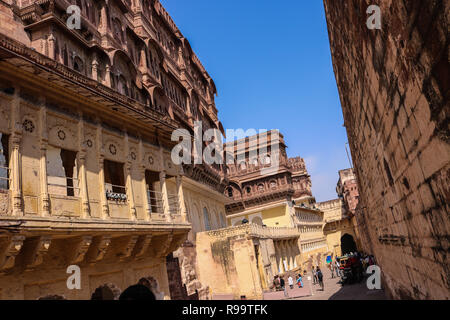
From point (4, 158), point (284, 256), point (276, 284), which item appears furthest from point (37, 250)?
point (284, 256)

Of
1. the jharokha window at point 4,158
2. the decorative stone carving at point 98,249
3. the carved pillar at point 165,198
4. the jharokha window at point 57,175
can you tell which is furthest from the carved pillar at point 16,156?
the carved pillar at point 165,198

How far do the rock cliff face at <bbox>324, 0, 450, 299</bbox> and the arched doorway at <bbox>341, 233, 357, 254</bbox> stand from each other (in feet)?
173

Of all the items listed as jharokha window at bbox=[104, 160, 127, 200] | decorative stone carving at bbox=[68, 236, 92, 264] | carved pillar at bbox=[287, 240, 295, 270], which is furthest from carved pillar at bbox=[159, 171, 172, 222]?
carved pillar at bbox=[287, 240, 295, 270]

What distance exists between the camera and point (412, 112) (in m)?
4.18

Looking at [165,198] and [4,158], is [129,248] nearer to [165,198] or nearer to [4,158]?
[165,198]

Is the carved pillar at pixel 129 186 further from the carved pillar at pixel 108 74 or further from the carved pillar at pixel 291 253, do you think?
the carved pillar at pixel 291 253

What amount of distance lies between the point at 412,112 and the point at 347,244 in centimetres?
5756

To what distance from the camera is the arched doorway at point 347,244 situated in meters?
56.1

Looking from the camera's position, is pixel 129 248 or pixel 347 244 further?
pixel 347 244

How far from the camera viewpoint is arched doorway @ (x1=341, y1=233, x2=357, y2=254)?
56.1m

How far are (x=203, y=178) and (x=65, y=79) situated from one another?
21197 mm

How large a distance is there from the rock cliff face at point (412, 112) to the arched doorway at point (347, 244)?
52.7m

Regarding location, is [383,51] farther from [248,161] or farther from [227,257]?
[248,161]

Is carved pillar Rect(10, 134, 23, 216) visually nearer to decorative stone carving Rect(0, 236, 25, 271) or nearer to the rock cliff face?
decorative stone carving Rect(0, 236, 25, 271)
